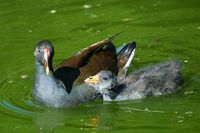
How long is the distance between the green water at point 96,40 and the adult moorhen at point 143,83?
0.12 metres

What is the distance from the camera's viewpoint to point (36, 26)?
40.0 feet

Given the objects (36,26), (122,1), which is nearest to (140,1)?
(122,1)

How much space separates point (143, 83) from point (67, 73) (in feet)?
3.17

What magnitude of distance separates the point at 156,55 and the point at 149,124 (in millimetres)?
2448

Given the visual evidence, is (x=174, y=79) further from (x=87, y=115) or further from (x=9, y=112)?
(x=9, y=112)

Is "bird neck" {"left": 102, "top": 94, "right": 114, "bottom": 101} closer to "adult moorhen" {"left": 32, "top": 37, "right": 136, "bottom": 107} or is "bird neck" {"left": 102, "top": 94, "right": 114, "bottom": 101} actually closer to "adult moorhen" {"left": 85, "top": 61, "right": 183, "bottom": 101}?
"adult moorhen" {"left": 85, "top": 61, "right": 183, "bottom": 101}

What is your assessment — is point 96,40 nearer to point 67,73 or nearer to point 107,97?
point 67,73

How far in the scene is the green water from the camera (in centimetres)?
837

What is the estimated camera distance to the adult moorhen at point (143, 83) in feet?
29.8

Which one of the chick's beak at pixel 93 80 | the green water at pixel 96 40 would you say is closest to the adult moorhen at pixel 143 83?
the chick's beak at pixel 93 80

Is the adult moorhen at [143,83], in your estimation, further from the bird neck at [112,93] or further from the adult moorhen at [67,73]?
the adult moorhen at [67,73]

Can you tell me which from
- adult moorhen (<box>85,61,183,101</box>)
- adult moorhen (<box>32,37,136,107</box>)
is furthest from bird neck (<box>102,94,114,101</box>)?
adult moorhen (<box>32,37,136,107</box>)

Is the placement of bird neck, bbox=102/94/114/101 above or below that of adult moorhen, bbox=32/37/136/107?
below

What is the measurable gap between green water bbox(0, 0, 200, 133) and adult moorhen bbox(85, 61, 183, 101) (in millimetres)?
118
